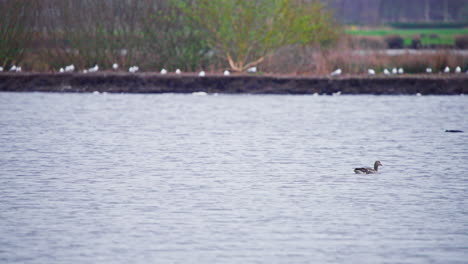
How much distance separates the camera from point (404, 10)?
101000 mm

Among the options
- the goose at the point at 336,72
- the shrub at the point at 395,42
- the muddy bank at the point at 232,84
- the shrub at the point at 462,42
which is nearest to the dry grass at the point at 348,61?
the goose at the point at 336,72

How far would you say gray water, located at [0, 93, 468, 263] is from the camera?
909 cm

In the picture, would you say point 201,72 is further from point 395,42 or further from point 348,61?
point 395,42

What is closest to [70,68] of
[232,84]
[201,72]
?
[201,72]

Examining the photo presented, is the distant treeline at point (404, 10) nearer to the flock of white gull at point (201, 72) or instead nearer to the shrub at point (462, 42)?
the shrub at point (462, 42)

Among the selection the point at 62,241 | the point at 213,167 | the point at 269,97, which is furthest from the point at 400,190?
the point at 269,97

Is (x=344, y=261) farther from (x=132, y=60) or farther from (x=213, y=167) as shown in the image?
(x=132, y=60)

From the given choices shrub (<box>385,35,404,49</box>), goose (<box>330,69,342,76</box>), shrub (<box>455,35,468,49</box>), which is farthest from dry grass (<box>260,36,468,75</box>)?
shrub (<box>385,35,404,49</box>)

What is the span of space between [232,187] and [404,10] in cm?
9118

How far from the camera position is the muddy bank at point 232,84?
27312mm

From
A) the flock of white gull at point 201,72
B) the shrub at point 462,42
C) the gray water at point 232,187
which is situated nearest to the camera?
the gray water at point 232,187

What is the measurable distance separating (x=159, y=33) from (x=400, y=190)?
18.6 m

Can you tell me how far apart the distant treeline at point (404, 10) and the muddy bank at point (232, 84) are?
6802 centimetres

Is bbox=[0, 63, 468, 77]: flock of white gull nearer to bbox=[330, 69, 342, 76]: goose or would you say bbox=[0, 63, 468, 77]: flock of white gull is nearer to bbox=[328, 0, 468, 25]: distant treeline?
bbox=[330, 69, 342, 76]: goose
